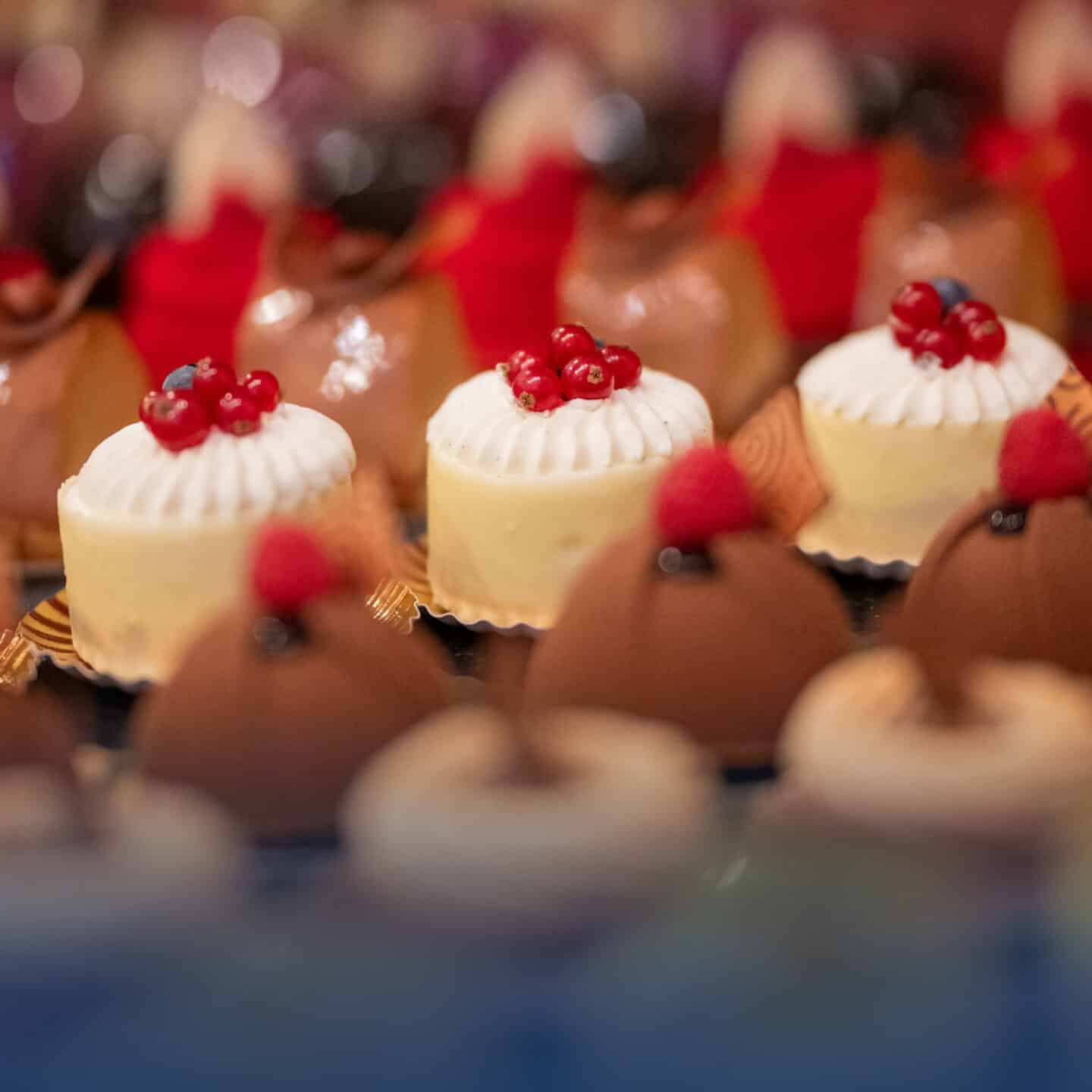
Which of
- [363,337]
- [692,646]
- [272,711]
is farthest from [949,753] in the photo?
[363,337]

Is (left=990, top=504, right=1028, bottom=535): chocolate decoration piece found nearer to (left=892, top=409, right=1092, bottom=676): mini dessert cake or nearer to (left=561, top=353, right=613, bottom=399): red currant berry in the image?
(left=892, top=409, right=1092, bottom=676): mini dessert cake

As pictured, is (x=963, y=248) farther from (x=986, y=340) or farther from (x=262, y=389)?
(x=262, y=389)

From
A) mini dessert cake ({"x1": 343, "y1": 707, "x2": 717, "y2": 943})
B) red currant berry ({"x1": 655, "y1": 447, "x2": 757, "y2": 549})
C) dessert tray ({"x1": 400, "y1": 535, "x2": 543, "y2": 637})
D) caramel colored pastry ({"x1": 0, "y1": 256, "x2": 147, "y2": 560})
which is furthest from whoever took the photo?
caramel colored pastry ({"x1": 0, "y1": 256, "x2": 147, "y2": 560})

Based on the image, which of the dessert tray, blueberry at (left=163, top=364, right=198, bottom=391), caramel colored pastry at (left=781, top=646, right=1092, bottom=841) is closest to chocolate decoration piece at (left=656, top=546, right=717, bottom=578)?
caramel colored pastry at (left=781, top=646, right=1092, bottom=841)

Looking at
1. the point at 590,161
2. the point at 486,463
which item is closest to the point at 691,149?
the point at 590,161

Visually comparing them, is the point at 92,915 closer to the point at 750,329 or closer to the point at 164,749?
the point at 164,749
